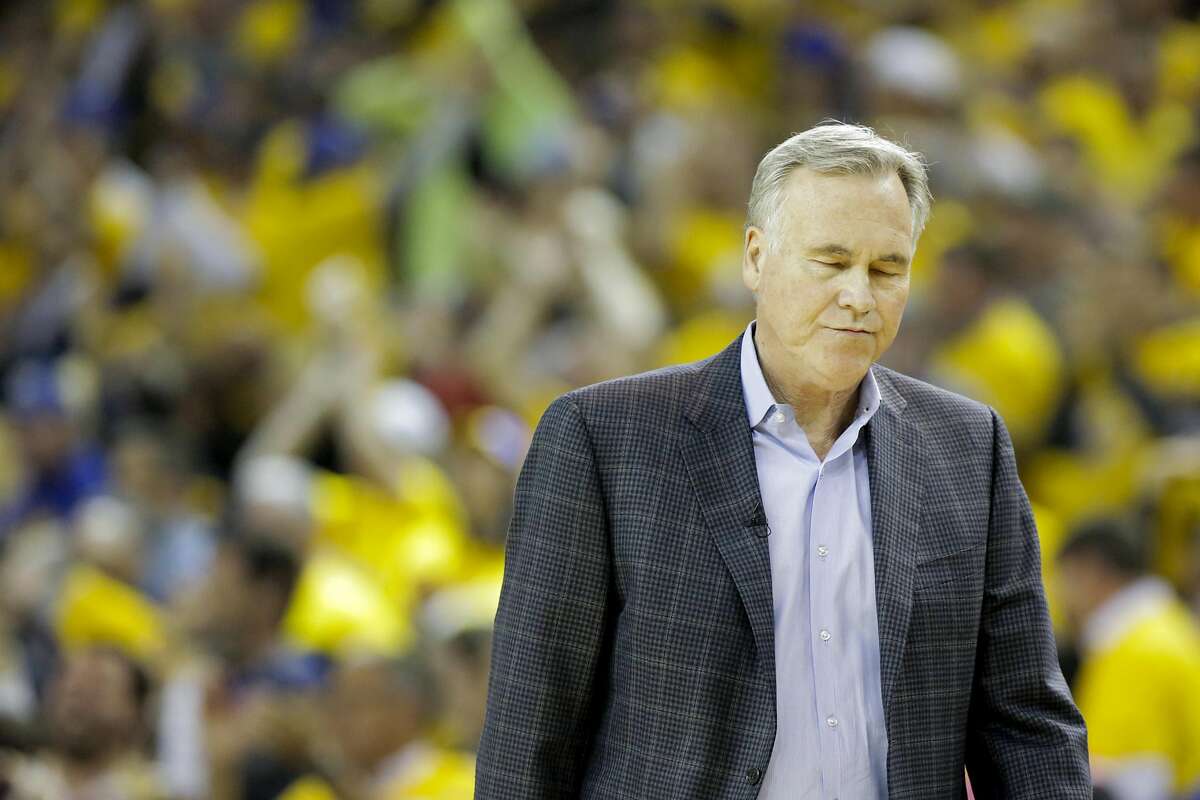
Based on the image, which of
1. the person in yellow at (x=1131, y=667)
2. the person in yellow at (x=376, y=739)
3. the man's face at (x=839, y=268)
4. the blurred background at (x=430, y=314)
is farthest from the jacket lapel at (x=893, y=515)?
the person in yellow at (x=376, y=739)

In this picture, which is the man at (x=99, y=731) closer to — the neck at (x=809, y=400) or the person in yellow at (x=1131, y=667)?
the person in yellow at (x=1131, y=667)

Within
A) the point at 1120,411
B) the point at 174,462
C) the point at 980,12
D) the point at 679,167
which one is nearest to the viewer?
the point at 1120,411

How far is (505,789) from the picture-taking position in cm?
176

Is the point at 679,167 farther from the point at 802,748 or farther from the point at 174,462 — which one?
the point at 802,748

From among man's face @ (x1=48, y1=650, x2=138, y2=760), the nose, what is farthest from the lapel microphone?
man's face @ (x1=48, y1=650, x2=138, y2=760)

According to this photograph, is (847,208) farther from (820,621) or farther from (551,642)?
(551,642)

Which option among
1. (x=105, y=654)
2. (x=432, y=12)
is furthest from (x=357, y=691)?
(x=432, y=12)

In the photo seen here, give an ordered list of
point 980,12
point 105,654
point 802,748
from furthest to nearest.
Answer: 1. point 980,12
2. point 105,654
3. point 802,748

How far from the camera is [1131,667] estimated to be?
13.3ft

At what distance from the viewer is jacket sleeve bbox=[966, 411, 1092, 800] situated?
1.83 m

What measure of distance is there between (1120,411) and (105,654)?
10.0ft

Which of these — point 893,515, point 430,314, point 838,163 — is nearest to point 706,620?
point 893,515

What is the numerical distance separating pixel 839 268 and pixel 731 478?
0.24 meters

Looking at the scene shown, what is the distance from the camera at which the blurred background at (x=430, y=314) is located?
4297 millimetres
